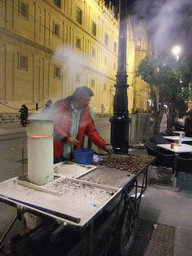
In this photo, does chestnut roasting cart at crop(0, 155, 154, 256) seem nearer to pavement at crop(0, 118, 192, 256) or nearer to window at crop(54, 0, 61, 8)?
pavement at crop(0, 118, 192, 256)

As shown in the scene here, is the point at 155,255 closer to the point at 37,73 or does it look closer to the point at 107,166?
the point at 107,166

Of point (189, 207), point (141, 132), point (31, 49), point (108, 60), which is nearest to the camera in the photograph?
point (189, 207)

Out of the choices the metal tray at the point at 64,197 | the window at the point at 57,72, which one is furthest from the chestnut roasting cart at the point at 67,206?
the window at the point at 57,72

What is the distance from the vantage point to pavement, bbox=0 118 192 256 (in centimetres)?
286

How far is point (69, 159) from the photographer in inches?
116

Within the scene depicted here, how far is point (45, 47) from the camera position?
1988 cm

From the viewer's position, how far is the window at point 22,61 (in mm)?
17609

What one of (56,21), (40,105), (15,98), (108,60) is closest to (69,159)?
(15,98)

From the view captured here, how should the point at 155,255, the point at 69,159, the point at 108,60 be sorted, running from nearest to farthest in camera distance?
1. the point at 155,255
2. the point at 69,159
3. the point at 108,60

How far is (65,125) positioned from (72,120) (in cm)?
12

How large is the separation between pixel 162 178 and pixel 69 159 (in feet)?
11.2

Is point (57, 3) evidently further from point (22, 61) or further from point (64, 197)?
point (64, 197)

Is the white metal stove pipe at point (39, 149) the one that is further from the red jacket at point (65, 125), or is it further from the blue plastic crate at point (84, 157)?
the red jacket at point (65, 125)

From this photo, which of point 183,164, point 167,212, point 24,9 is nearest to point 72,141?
point 167,212
